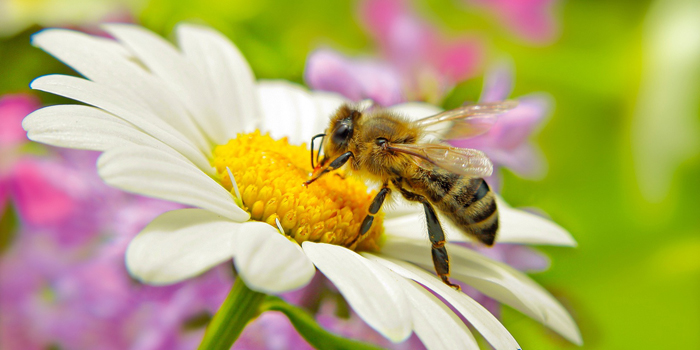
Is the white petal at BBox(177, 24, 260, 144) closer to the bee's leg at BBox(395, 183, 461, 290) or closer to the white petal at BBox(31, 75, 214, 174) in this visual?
the white petal at BBox(31, 75, 214, 174)

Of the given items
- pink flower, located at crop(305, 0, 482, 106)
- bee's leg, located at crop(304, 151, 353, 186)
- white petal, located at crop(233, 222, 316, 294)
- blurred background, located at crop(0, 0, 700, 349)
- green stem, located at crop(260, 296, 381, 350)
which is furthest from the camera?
pink flower, located at crop(305, 0, 482, 106)

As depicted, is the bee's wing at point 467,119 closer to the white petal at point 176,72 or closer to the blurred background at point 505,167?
the blurred background at point 505,167

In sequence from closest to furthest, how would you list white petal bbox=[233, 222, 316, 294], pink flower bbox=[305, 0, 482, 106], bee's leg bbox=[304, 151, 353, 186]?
1. white petal bbox=[233, 222, 316, 294]
2. bee's leg bbox=[304, 151, 353, 186]
3. pink flower bbox=[305, 0, 482, 106]

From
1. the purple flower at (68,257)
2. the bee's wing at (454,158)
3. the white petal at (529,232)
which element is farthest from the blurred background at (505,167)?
the bee's wing at (454,158)

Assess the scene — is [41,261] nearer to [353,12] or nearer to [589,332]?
[589,332]

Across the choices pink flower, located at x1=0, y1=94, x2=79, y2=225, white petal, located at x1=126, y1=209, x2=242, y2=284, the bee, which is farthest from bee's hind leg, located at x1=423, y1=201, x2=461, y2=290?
pink flower, located at x1=0, y1=94, x2=79, y2=225

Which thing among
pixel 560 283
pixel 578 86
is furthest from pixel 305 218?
pixel 578 86
